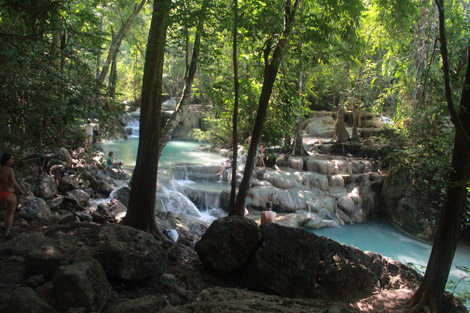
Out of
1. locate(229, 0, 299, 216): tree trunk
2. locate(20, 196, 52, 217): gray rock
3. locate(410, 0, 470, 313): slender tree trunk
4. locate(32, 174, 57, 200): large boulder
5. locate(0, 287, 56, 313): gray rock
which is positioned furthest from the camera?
locate(32, 174, 57, 200): large boulder

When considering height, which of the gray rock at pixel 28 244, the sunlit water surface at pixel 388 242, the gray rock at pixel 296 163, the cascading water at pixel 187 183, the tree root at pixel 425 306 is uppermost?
the gray rock at pixel 296 163

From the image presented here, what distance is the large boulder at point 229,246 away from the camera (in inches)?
204

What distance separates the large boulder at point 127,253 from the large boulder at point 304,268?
1.34 meters

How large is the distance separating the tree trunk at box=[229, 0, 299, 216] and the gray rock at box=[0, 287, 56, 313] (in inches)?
176

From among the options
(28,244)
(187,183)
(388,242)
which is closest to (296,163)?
(187,183)

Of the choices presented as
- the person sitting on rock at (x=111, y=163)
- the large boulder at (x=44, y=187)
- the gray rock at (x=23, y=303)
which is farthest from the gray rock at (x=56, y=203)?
the gray rock at (x=23, y=303)

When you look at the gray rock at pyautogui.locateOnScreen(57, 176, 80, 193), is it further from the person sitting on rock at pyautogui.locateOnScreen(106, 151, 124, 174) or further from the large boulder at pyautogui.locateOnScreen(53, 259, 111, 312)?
the large boulder at pyautogui.locateOnScreen(53, 259, 111, 312)

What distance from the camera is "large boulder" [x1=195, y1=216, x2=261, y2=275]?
518cm

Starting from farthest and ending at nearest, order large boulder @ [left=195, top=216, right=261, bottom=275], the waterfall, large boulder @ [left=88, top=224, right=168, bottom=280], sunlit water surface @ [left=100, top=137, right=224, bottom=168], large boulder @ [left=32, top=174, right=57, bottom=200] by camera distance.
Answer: the waterfall, sunlit water surface @ [left=100, top=137, right=224, bottom=168], large boulder @ [left=32, top=174, right=57, bottom=200], large boulder @ [left=195, top=216, right=261, bottom=275], large boulder @ [left=88, top=224, right=168, bottom=280]

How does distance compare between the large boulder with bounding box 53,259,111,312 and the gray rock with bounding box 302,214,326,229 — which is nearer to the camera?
the large boulder with bounding box 53,259,111,312

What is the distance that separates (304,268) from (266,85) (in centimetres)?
354

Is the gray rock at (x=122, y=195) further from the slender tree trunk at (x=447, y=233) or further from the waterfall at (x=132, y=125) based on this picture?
the waterfall at (x=132, y=125)

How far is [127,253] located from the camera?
4348 millimetres

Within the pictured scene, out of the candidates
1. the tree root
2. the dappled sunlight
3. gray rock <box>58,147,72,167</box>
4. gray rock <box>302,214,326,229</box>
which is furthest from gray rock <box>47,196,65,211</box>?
gray rock <box>302,214,326,229</box>
